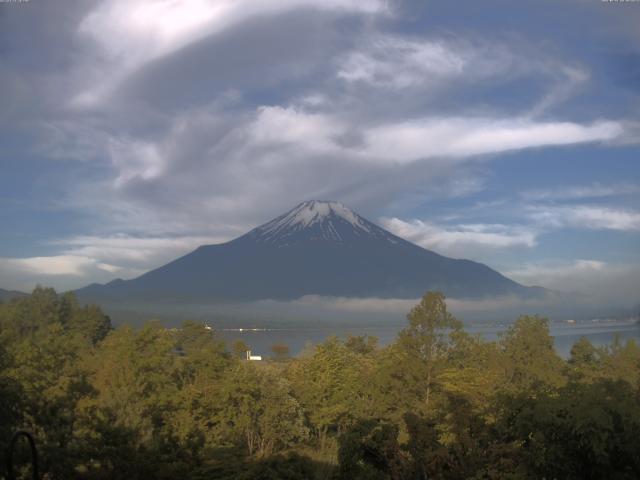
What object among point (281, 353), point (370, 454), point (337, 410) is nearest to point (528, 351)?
point (337, 410)

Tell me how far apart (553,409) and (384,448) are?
317cm

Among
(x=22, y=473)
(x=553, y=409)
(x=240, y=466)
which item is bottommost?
(x=240, y=466)

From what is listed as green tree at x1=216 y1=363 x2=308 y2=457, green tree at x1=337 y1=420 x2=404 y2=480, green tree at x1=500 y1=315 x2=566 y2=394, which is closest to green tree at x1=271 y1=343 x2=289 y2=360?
green tree at x1=500 y1=315 x2=566 y2=394

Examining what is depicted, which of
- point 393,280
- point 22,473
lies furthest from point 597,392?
point 393,280

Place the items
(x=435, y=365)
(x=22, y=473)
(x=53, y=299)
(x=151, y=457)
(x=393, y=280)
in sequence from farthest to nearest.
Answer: (x=393, y=280) < (x=53, y=299) < (x=435, y=365) < (x=151, y=457) < (x=22, y=473)

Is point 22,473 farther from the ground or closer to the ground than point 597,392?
closer to the ground

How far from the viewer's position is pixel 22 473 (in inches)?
489

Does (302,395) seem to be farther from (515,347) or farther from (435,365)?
(515,347)

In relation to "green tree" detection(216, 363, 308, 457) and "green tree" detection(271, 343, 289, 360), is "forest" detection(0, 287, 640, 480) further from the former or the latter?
"green tree" detection(271, 343, 289, 360)

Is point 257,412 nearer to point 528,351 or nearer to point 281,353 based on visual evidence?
point 528,351

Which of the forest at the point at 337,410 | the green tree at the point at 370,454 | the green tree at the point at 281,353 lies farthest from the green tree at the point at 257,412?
the green tree at the point at 281,353

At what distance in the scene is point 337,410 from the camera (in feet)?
90.7

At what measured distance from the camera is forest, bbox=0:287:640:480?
11055 mm

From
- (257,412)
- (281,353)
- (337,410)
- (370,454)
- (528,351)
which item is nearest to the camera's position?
(370,454)
